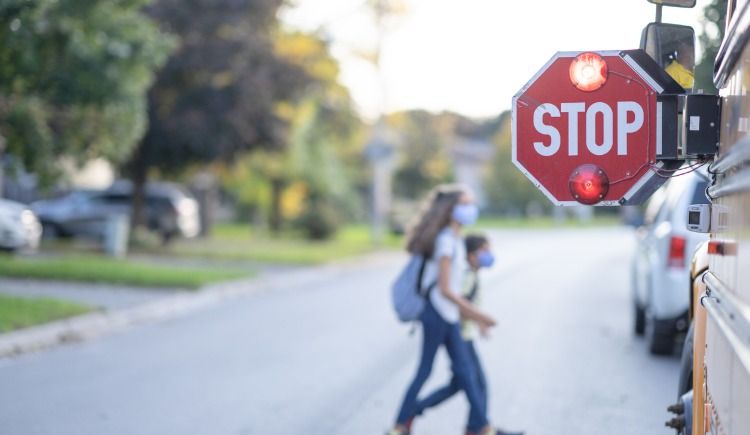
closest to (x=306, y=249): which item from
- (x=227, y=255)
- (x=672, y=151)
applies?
(x=227, y=255)

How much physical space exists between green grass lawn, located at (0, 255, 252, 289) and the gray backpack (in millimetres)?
9890

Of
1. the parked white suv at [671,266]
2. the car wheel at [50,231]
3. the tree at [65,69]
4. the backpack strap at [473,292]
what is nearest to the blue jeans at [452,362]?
the backpack strap at [473,292]

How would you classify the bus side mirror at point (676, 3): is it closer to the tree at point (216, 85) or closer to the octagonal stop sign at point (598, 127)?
the octagonal stop sign at point (598, 127)

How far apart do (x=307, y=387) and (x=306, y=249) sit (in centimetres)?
1874

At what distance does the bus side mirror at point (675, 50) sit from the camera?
4.19 m

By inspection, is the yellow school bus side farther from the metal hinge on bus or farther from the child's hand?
the child's hand

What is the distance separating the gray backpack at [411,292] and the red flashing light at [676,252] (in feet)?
11.6

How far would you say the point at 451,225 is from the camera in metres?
6.13

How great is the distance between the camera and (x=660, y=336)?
9.34 metres

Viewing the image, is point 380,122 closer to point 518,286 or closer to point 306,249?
point 306,249

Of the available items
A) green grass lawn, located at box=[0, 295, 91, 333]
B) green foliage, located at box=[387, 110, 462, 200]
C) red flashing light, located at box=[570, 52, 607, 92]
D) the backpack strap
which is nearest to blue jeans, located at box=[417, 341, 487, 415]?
the backpack strap

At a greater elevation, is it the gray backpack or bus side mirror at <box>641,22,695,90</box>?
bus side mirror at <box>641,22,695,90</box>

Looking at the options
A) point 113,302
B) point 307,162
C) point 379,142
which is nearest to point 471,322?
point 113,302

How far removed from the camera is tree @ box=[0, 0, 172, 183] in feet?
37.9
